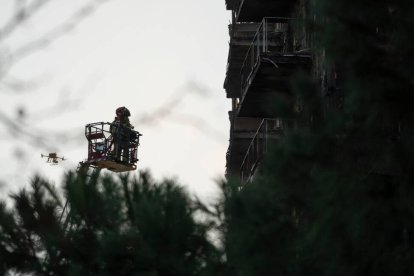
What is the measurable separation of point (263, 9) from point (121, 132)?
5568 millimetres

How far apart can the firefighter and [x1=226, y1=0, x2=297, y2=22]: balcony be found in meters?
4.53

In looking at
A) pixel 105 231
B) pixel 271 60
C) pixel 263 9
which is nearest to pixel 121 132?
pixel 263 9

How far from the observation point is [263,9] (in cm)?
1598

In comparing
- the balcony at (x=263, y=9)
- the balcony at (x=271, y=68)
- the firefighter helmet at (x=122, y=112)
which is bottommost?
the firefighter helmet at (x=122, y=112)

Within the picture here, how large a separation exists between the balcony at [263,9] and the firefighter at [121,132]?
14.8 ft

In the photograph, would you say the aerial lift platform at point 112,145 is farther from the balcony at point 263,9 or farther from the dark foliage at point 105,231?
the dark foliage at point 105,231

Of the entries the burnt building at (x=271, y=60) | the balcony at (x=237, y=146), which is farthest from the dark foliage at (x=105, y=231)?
the balcony at (x=237, y=146)

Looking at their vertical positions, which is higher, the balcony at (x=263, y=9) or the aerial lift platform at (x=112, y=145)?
the balcony at (x=263, y=9)

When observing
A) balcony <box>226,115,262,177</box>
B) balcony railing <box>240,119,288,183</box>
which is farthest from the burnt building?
balcony <box>226,115,262,177</box>

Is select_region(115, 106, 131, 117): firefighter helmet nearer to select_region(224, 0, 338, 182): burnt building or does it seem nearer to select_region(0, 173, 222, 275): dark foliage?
select_region(224, 0, 338, 182): burnt building

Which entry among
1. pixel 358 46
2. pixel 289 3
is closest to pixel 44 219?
pixel 358 46

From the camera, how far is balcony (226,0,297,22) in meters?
15.7

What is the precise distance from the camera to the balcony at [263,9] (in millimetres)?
15695

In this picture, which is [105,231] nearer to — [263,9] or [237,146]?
[263,9]
